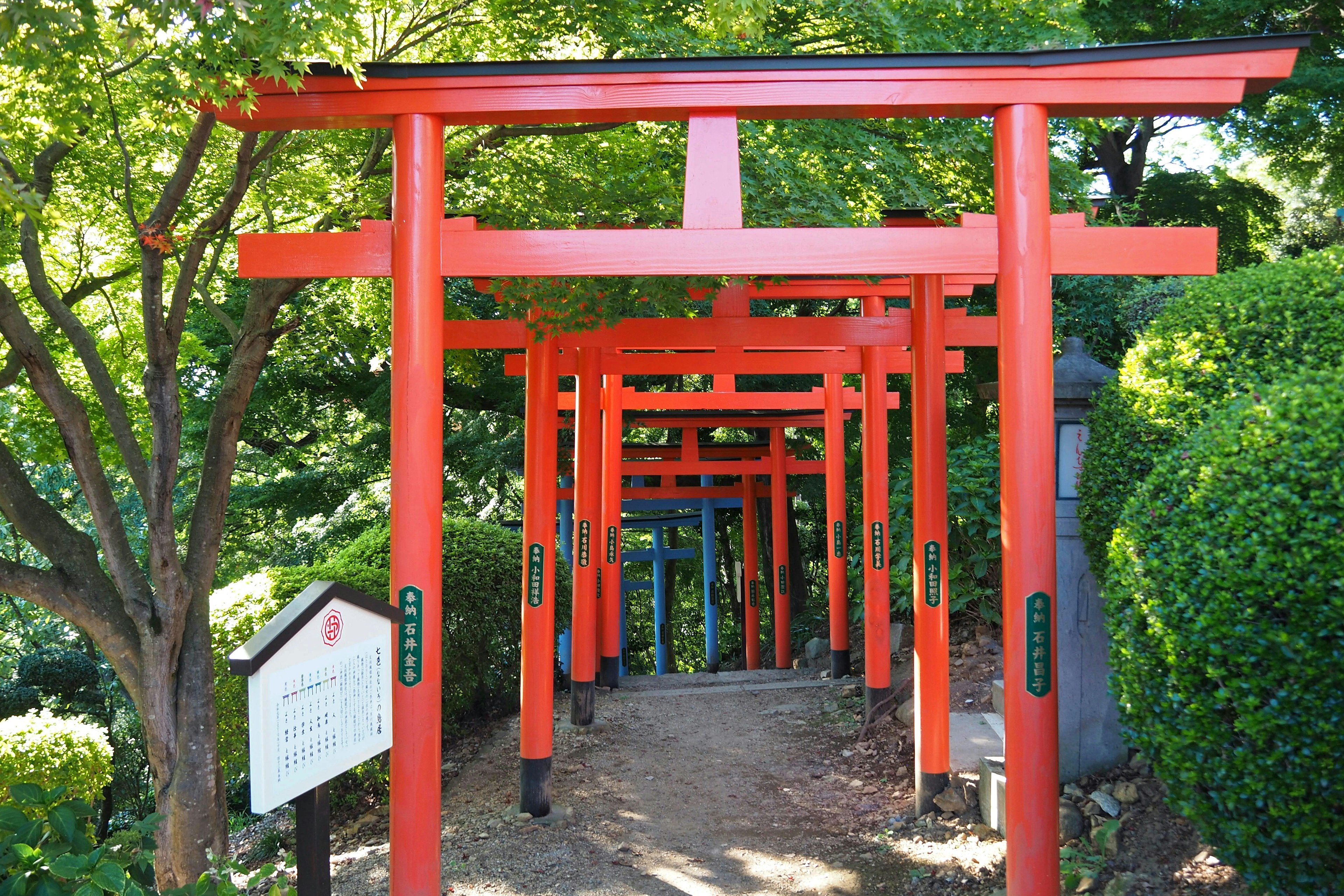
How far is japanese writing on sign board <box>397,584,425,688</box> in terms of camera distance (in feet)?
14.1

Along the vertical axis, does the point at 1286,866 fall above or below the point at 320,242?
below

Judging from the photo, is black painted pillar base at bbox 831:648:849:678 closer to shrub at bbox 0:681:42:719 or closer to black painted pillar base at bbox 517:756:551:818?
black painted pillar base at bbox 517:756:551:818

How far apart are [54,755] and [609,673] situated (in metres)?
6.48

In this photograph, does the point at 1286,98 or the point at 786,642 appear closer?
the point at 1286,98

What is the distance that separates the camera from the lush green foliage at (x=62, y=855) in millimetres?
2701

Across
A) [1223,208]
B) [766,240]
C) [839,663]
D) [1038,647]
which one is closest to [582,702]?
[839,663]

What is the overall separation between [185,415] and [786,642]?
31.3 ft

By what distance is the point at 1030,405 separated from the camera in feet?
14.3

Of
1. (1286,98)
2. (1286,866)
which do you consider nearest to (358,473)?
(1286,866)

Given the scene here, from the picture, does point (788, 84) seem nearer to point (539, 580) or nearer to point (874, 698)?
point (539, 580)

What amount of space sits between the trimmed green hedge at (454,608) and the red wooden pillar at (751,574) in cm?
574

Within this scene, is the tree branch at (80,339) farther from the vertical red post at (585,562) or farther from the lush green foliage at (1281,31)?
the lush green foliage at (1281,31)

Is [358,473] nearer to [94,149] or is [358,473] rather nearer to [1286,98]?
[94,149]

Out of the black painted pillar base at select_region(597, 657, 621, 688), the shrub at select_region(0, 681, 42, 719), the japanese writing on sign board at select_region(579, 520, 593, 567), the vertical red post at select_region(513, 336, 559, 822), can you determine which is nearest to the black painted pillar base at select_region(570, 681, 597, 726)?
the japanese writing on sign board at select_region(579, 520, 593, 567)
